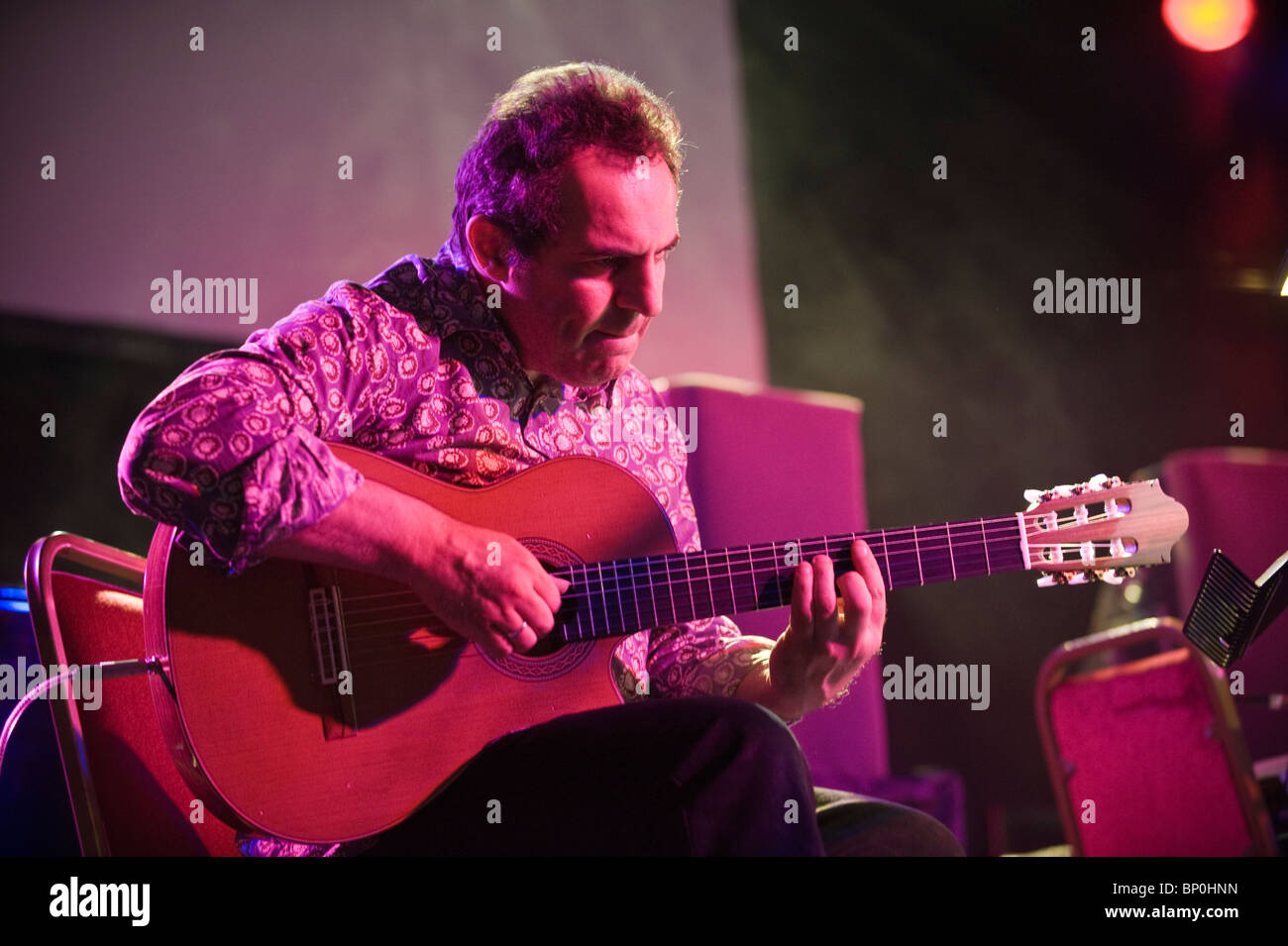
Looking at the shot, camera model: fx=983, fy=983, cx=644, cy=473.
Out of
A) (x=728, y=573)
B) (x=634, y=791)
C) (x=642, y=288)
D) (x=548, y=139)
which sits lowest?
(x=634, y=791)

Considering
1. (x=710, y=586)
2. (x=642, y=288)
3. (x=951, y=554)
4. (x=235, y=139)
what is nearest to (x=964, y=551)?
(x=951, y=554)

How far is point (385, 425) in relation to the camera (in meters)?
1.54

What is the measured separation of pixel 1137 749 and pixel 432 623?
1.84 metres

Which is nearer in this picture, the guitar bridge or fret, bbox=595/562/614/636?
the guitar bridge

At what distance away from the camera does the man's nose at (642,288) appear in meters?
1.60

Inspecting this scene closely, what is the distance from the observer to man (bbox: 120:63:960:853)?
4.09 feet

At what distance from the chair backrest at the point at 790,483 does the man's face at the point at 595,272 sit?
27.5 inches

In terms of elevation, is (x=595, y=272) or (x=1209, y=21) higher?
(x=1209, y=21)

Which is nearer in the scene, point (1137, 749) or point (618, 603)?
point (618, 603)

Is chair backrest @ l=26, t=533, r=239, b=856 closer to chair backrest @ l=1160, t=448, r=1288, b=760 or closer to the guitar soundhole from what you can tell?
the guitar soundhole

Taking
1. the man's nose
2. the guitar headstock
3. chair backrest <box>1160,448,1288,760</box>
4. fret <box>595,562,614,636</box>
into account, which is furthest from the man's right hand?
chair backrest <box>1160,448,1288,760</box>

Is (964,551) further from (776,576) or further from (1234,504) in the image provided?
(1234,504)
